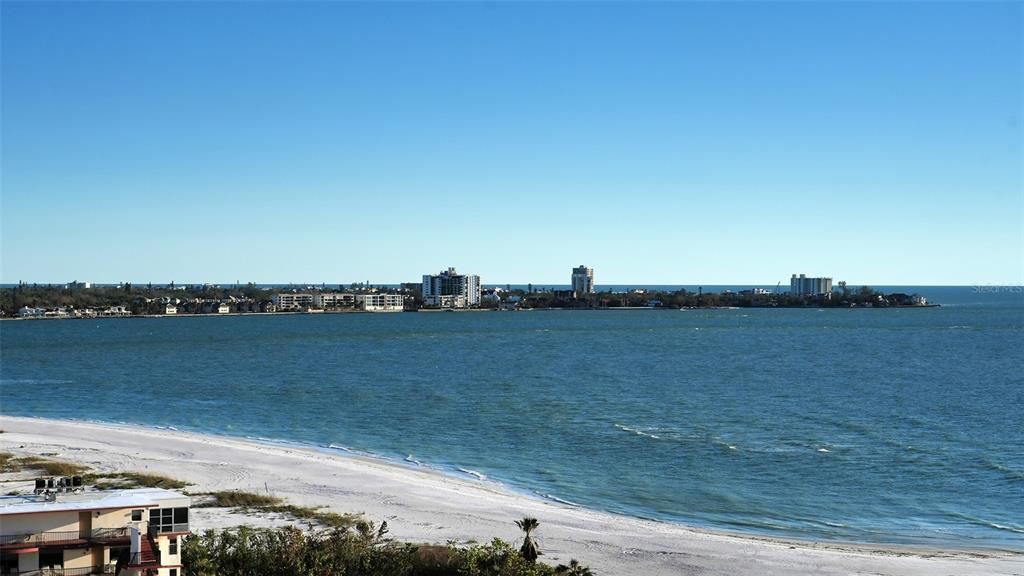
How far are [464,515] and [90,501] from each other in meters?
17.5

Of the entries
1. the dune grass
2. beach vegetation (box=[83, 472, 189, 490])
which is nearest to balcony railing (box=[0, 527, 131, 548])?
the dune grass

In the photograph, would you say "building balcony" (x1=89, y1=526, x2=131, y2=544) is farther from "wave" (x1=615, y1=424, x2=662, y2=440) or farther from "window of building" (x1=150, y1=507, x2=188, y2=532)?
"wave" (x1=615, y1=424, x2=662, y2=440)

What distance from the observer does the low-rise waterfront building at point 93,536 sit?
25672mm

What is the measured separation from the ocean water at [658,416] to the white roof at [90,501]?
22.4m

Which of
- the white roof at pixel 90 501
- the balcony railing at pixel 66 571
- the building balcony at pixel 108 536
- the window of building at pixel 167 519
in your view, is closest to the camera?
the balcony railing at pixel 66 571

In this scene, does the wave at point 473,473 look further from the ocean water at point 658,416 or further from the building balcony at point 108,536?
the building balcony at point 108,536

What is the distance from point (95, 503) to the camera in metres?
26.8

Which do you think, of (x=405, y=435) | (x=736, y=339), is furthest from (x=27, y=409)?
(x=736, y=339)

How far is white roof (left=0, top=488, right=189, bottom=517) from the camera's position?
26.0 meters

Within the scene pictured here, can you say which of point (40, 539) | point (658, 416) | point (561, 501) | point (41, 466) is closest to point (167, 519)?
point (40, 539)

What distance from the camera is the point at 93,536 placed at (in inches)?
1037

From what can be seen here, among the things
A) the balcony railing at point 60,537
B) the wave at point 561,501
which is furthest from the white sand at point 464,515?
the balcony railing at point 60,537

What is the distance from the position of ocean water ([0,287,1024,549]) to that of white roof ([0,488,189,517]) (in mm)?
22370

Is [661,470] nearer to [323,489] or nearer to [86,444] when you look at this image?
[323,489]
